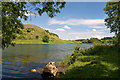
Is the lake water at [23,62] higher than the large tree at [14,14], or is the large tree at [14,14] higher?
the large tree at [14,14]

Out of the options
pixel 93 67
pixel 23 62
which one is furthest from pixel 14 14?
pixel 23 62

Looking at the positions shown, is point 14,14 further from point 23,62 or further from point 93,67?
point 23,62

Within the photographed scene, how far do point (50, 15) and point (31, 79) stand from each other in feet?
34.4

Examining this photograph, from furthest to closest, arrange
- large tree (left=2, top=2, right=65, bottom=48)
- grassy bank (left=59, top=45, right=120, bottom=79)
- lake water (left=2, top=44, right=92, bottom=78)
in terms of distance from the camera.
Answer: lake water (left=2, top=44, right=92, bottom=78), grassy bank (left=59, top=45, right=120, bottom=79), large tree (left=2, top=2, right=65, bottom=48)

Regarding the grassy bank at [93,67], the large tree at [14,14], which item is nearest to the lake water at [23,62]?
the grassy bank at [93,67]

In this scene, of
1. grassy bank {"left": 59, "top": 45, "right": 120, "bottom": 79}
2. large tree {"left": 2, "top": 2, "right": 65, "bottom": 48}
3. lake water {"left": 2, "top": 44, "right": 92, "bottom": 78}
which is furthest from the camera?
lake water {"left": 2, "top": 44, "right": 92, "bottom": 78}

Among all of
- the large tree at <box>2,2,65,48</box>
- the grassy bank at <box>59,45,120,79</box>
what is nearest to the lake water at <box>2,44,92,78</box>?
the grassy bank at <box>59,45,120,79</box>

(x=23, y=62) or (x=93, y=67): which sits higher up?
(x=93, y=67)

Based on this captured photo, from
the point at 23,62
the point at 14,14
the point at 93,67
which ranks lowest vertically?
the point at 23,62

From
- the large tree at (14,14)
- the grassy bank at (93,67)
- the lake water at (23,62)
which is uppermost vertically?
the large tree at (14,14)

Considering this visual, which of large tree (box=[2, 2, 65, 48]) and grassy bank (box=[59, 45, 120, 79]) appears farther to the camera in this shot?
grassy bank (box=[59, 45, 120, 79])

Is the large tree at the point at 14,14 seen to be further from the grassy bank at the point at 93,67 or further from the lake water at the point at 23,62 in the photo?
the lake water at the point at 23,62

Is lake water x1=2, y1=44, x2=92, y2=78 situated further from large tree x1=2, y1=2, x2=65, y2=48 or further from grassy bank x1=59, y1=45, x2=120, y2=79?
large tree x1=2, y1=2, x2=65, y2=48

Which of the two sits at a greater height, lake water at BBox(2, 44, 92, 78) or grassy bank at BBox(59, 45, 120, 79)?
grassy bank at BBox(59, 45, 120, 79)
